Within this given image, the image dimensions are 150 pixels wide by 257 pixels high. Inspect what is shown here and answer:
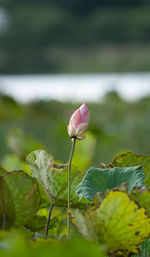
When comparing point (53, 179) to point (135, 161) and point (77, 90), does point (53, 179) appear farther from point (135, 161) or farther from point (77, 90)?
point (77, 90)

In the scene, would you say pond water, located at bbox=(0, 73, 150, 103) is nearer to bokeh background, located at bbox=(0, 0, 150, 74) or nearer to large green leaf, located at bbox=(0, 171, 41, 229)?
large green leaf, located at bbox=(0, 171, 41, 229)

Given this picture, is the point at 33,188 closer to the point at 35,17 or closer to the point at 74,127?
the point at 74,127

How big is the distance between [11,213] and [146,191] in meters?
0.07

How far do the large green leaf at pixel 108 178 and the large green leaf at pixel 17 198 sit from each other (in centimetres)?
3

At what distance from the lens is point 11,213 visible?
0.67ft

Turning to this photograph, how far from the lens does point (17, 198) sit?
0.20 metres

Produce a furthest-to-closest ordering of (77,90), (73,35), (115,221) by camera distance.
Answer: (73,35), (77,90), (115,221)

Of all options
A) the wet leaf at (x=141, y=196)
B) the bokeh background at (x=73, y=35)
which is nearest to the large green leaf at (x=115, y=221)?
the wet leaf at (x=141, y=196)

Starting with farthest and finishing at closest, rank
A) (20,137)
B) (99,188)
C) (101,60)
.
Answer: (101,60), (20,137), (99,188)

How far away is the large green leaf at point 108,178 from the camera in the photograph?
215mm

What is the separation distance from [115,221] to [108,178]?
0.04 m

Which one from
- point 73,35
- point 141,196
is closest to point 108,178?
point 141,196

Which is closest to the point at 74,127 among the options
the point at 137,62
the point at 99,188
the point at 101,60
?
the point at 99,188

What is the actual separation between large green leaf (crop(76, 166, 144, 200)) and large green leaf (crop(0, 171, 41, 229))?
0.09ft
